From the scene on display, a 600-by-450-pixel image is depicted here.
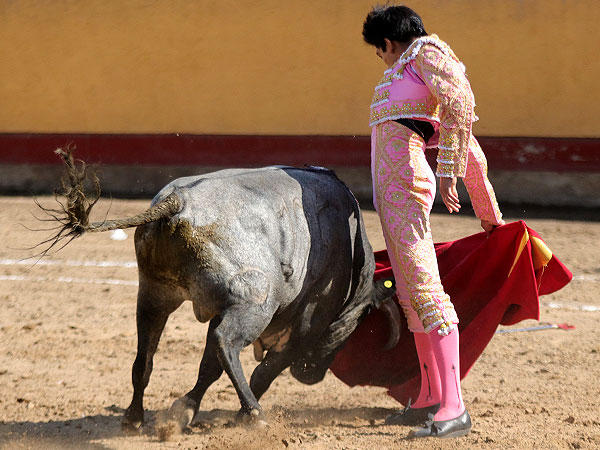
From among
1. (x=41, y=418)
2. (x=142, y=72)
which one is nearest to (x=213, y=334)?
(x=41, y=418)

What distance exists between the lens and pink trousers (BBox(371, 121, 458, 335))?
119 inches

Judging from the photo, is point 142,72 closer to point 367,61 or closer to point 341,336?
point 367,61

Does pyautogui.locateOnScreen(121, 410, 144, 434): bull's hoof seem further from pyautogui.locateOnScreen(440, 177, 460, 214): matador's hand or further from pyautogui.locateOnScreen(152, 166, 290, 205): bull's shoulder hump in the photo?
pyautogui.locateOnScreen(440, 177, 460, 214): matador's hand

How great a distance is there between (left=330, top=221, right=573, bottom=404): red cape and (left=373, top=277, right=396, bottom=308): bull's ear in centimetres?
16

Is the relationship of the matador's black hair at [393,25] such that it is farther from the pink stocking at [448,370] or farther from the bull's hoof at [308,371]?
the bull's hoof at [308,371]

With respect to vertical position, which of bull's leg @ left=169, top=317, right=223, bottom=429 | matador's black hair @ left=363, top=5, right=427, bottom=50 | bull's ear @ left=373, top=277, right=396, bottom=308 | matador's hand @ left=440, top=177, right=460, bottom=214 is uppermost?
matador's black hair @ left=363, top=5, right=427, bottom=50

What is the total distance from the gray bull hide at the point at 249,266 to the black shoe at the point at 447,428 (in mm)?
546

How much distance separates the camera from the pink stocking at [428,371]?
10.6ft

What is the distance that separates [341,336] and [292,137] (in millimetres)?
5740

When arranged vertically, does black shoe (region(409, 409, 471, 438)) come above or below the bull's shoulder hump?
below

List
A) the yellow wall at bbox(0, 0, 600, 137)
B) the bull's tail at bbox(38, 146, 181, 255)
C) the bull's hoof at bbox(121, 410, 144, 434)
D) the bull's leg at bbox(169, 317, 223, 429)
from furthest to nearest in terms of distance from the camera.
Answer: the yellow wall at bbox(0, 0, 600, 137), the bull's hoof at bbox(121, 410, 144, 434), the bull's leg at bbox(169, 317, 223, 429), the bull's tail at bbox(38, 146, 181, 255)

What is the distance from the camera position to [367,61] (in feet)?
29.0

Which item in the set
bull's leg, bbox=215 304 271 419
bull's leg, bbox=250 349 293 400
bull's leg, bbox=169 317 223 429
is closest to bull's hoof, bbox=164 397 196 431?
bull's leg, bbox=169 317 223 429

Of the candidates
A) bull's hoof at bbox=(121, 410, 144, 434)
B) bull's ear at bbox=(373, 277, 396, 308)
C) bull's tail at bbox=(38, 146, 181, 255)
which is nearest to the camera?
bull's tail at bbox=(38, 146, 181, 255)
